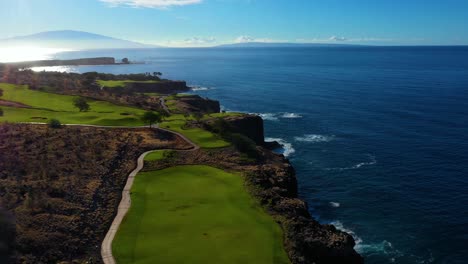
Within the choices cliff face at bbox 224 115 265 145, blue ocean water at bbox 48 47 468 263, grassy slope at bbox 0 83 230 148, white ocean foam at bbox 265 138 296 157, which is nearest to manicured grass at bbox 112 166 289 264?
blue ocean water at bbox 48 47 468 263

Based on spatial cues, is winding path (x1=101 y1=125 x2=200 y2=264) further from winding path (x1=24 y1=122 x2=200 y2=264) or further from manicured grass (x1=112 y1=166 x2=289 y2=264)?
manicured grass (x1=112 y1=166 x2=289 y2=264)

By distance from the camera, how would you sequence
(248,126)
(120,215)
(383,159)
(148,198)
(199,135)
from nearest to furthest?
(120,215), (148,198), (199,135), (383,159), (248,126)

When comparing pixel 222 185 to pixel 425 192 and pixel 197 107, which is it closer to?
pixel 425 192

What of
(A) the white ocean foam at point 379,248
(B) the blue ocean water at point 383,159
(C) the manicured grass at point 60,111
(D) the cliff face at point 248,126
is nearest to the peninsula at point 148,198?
(C) the manicured grass at point 60,111

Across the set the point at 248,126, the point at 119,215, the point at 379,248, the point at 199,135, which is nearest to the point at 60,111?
the point at 199,135

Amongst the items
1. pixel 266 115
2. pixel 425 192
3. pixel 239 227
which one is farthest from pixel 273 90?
pixel 239 227

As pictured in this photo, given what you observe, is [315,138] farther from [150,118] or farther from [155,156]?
[155,156]

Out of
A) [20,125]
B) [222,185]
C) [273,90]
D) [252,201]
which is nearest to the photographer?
[252,201]
